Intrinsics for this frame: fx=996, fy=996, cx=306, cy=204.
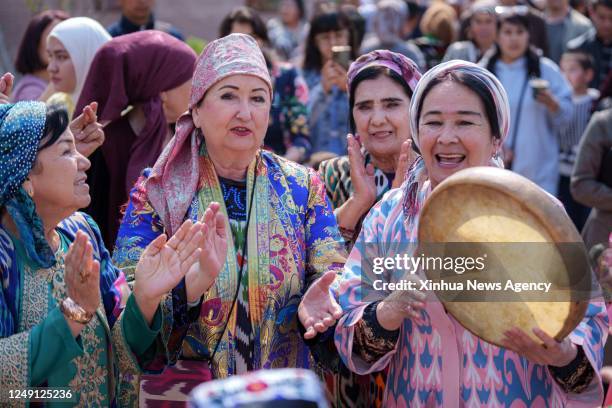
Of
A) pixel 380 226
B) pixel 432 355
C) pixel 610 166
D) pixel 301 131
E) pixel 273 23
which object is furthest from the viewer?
pixel 273 23

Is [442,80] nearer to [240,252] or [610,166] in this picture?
[240,252]

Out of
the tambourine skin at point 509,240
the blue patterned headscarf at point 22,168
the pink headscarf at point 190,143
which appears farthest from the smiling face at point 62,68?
the tambourine skin at point 509,240

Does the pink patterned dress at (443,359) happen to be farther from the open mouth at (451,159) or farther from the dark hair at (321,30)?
the dark hair at (321,30)

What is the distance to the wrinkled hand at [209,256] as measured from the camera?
3.40 metres

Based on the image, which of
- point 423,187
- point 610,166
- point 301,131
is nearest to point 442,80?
point 423,187

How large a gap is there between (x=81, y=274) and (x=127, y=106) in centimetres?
207

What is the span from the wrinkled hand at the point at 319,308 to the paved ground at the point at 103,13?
600 cm

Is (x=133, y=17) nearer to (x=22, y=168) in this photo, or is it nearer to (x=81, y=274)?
(x=22, y=168)

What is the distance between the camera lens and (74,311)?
311 cm

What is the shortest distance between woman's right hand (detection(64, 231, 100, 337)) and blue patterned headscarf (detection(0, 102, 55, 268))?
7.6 inches

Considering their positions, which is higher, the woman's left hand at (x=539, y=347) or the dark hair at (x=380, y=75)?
the dark hair at (x=380, y=75)

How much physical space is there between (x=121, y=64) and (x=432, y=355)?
7.82 ft

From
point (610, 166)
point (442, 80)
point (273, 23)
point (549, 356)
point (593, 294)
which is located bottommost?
point (549, 356)

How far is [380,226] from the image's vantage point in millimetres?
3609
